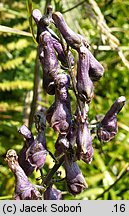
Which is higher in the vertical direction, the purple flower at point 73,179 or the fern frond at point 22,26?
the fern frond at point 22,26

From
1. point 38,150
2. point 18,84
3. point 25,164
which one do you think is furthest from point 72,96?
point 38,150

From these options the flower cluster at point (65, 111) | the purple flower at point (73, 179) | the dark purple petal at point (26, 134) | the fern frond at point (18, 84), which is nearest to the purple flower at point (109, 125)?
the flower cluster at point (65, 111)

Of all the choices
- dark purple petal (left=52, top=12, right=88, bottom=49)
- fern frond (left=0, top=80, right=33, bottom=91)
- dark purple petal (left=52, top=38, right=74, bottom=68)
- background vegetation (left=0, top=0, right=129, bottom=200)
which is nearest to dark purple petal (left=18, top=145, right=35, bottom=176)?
dark purple petal (left=52, top=38, right=74, bottom=68)

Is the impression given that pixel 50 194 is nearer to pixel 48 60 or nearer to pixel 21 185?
pixel 21 185

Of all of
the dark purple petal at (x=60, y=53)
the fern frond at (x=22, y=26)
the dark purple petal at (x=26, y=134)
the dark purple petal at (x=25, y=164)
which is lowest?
the dark purple petal at (x=25, y=164)

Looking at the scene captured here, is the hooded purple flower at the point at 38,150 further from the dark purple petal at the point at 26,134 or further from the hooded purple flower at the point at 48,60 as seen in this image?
the hooded purple flower at the point at 48,60

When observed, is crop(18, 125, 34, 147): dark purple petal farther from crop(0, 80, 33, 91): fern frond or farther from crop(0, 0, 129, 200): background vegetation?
crop(0, 80, 33, 91): fern frond
